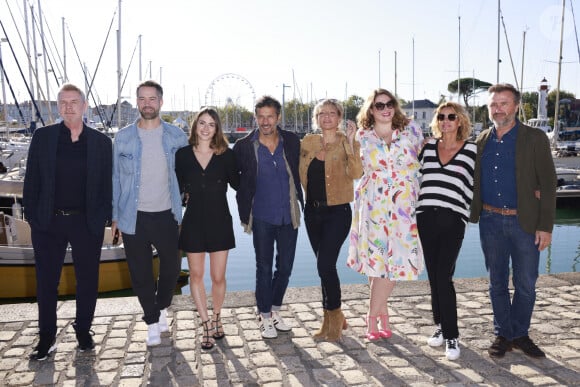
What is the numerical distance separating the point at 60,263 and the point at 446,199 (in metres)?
3.00

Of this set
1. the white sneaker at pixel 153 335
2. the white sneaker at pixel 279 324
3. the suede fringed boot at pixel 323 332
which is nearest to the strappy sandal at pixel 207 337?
the white sneaker at pixel 153 335

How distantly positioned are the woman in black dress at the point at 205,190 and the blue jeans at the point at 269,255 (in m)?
0.28

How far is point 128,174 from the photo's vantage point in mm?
4172

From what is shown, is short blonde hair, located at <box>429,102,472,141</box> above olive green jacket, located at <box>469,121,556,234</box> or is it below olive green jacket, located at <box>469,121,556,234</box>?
above

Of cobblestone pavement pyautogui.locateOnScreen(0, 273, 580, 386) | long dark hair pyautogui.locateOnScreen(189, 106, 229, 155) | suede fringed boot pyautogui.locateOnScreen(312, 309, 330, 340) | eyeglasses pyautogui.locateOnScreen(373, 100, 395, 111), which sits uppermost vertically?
eyeglasses pyautogui.locateOnScreen(373, 100, 395, 111)

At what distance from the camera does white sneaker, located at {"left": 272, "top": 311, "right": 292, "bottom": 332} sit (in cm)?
456

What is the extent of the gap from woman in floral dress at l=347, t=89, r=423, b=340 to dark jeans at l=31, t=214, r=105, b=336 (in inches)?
84.0

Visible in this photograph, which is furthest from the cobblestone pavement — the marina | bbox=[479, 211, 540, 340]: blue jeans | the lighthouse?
the lighthouse

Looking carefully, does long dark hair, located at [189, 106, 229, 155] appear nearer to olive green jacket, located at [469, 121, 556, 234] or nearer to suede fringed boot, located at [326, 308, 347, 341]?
suede fringed boot, located at [326, 308, 347, 341]

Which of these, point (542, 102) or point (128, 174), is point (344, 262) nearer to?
point (128, 174)

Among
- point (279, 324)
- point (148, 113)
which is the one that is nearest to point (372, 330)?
point (279, 324)

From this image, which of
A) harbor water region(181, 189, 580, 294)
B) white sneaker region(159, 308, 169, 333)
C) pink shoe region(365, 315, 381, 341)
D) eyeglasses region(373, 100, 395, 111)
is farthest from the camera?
harbor water region(181, 189, 580, 294)

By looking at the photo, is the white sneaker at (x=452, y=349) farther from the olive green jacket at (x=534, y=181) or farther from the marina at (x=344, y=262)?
the marina at (x=344, y=262)

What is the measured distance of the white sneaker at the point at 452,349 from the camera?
13.0ft
